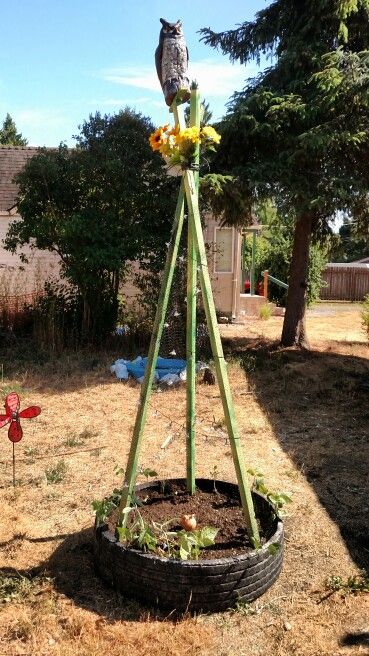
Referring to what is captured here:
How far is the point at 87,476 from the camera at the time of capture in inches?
175

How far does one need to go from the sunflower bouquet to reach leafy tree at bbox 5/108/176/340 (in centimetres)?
562

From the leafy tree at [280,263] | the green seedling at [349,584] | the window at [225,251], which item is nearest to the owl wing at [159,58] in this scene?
the green seedling at [349,584]

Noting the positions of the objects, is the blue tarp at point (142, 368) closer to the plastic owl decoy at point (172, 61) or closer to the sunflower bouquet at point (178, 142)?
the sunflower bouquet at point (178, 142)

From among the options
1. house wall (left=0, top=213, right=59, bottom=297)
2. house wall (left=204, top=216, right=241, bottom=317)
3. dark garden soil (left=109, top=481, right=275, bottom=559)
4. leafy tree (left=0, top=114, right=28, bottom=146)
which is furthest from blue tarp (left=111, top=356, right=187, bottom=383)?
leafy tree (left=0, top=114, right=28, bottom=146)

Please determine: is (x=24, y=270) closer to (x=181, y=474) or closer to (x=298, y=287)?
(x=298, y=287)

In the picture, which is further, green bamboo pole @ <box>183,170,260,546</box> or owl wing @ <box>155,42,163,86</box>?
owl wing @ <box>155,42,163,86</box>

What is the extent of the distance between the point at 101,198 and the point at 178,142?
6.24m

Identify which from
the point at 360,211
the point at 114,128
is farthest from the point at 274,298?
the point at 114,128

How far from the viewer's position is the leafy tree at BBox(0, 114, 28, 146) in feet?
118

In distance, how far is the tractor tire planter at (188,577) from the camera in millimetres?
2678

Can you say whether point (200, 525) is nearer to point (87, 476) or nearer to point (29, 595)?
point (29, 595)

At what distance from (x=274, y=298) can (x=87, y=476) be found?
14.7 metres

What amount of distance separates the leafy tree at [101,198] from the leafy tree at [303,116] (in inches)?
48.1

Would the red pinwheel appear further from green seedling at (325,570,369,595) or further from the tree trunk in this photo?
the tree trunk
